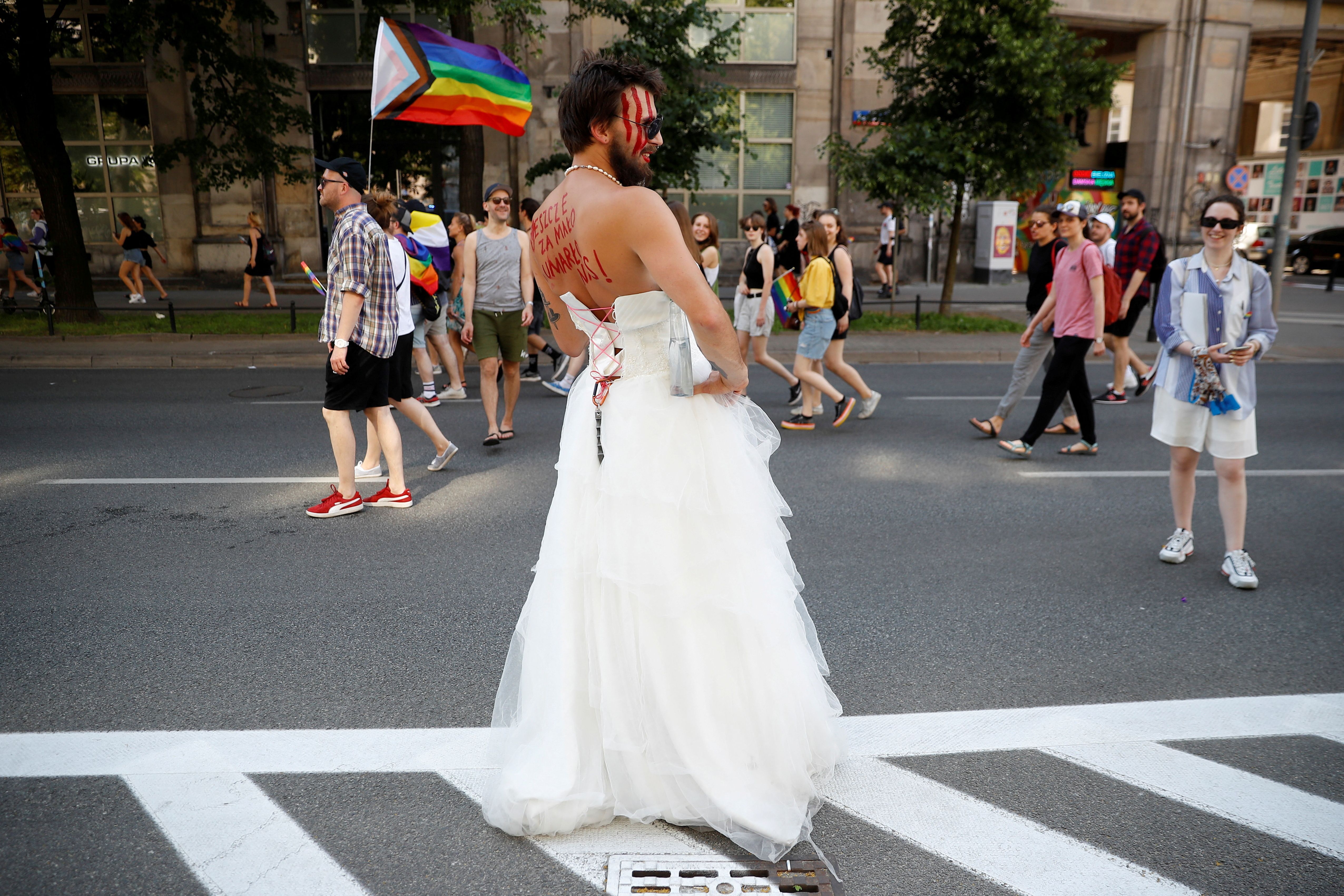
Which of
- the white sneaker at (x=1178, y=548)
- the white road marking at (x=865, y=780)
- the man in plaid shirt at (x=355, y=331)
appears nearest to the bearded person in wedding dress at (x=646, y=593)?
the white road marking at (x=865, y=780)

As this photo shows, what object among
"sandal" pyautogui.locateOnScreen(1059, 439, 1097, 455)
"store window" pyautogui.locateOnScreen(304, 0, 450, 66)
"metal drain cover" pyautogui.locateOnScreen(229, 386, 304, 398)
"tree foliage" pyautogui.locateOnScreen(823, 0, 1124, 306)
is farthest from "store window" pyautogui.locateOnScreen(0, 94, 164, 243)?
"sandal" pyautogui.locateOnScreen(1059, 439, 1097, 455)

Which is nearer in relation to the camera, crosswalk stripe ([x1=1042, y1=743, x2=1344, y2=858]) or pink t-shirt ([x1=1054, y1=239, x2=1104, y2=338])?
crosswalk stripe ([x1=1042, y1=743, x2=1344, y2=858])

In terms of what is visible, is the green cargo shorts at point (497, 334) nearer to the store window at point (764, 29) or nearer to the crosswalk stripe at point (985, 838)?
the crosswalk stripe at point (985, 838)

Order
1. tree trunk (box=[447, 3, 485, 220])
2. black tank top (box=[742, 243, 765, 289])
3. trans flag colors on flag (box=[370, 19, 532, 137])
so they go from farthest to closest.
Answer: tree trunk (box=[447, 3, 485, 220]), trans flag colors on flag (box=[370, 19, 532, 137]), black tank top (box=[742, 243, 765, 289])

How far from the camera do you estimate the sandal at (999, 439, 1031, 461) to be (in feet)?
24.3

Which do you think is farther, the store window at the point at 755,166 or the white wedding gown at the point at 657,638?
the store window at the point at 755,166

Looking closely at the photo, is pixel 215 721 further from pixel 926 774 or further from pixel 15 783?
pixel 926 774

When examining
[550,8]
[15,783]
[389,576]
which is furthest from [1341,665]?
[550,8]

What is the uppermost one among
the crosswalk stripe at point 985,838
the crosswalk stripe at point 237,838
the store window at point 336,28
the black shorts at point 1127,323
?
the store window at point 336,28

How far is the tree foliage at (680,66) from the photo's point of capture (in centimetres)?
1508

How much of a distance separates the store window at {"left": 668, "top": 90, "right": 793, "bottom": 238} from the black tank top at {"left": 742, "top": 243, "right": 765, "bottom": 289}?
13675 millimetres

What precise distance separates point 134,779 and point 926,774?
258 cm

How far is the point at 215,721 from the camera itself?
338cm

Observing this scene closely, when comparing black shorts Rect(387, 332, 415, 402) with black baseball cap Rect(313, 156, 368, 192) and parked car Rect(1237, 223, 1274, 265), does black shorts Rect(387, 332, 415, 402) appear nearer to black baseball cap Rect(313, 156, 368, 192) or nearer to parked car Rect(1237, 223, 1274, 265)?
black baseball cap Rect(313, 156, 368, 192)
